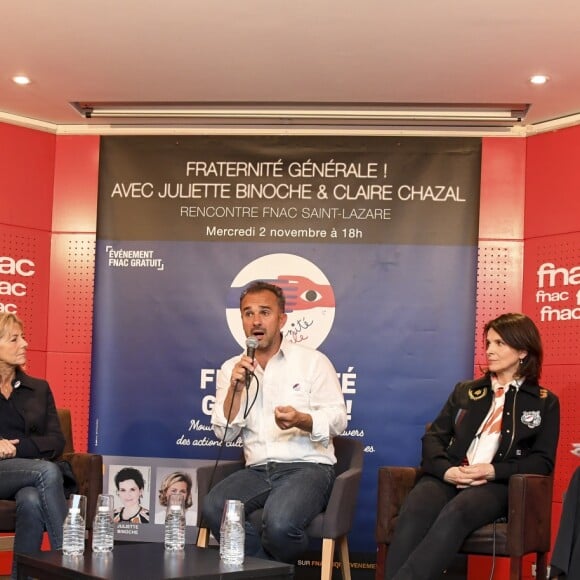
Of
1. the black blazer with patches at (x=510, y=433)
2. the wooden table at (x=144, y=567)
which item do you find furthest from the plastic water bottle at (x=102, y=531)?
the black blazer with patches at (x=510, y=433)

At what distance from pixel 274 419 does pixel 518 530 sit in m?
1.23

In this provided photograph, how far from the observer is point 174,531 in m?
3.56

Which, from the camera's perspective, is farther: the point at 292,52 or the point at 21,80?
the point at 21,80

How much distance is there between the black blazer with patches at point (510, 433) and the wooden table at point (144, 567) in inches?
52.2

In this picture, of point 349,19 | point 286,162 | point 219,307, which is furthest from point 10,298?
point 349,19

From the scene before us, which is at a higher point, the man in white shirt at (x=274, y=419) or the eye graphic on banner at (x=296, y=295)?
the eye graphic on banner at (x=296, y=295)

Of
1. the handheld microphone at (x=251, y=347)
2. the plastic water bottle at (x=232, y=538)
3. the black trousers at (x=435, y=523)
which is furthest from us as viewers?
the handheld microphone at (x=251, y=347)

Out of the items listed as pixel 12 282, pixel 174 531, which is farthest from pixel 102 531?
pixel 12 282

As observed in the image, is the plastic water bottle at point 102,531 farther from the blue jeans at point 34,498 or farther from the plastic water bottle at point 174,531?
the blue jeans at point 34,498

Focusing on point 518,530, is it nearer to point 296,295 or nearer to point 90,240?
point 296,295

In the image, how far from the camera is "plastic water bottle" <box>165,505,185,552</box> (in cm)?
356

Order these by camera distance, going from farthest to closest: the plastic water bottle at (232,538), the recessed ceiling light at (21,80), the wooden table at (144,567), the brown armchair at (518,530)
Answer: the recessed ceiling light at (21,80) → the brown armchair at (518,530) → the plastic water bottle at (232,538) → the wooden table at (144,567)

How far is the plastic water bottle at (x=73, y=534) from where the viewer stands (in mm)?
3420

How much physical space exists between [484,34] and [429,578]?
97.7 inches
